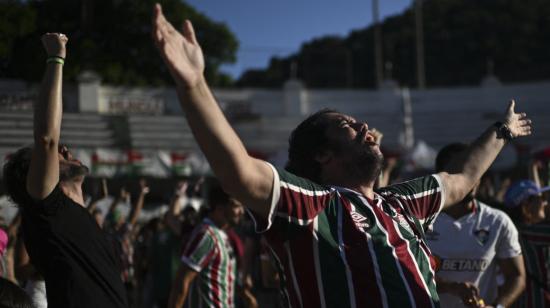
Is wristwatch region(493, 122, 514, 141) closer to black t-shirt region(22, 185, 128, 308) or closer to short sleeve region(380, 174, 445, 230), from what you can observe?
short sleeve region(380, 174, 445, 230)

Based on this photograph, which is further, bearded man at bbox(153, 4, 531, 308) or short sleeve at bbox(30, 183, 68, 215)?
short sleeve at bbox(30, 183, 68, 215)

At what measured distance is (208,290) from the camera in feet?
20.8

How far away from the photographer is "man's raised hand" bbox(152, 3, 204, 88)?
2.15 meters

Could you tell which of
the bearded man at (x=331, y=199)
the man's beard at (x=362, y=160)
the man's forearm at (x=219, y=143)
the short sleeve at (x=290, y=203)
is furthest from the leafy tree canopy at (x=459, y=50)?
the man's forearm at (x=219, y=143)

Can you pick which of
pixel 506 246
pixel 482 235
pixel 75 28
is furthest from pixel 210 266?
pixel 75 28

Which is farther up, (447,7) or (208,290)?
(447,7)

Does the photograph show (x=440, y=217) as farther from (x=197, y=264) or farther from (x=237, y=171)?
(x=237, y=171)

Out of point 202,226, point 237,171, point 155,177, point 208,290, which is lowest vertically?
point 155,177

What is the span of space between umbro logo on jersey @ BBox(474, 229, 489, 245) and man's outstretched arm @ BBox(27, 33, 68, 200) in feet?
9.07

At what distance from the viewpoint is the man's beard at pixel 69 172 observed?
11.7ft

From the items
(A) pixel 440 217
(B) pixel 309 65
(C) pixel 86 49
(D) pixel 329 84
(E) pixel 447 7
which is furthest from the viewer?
(E) pixel 447 7

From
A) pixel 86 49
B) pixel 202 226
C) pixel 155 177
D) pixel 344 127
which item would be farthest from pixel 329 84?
pixel 344 127

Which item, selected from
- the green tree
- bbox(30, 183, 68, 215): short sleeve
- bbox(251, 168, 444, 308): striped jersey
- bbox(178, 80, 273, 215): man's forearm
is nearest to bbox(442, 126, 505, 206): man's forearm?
bbox(251, 168, 444, 308): striped jersey

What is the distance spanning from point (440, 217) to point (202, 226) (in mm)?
2147
